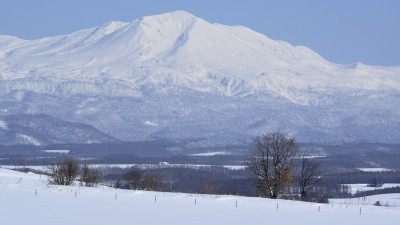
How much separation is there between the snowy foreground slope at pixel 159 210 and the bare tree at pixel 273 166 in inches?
318

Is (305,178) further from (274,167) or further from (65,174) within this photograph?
(65,174)

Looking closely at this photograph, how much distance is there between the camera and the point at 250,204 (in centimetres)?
4769

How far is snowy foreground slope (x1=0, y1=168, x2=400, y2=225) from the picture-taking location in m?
40.0

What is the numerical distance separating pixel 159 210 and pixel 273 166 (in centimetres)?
1908

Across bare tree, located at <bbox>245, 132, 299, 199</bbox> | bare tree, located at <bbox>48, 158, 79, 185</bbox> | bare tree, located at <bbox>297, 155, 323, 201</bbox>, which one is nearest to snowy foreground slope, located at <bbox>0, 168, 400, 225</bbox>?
bare tree, located at <bbox>245, 132, 299, 199</bbox>

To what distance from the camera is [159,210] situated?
43750mm

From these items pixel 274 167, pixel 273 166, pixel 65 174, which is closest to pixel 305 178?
pixel 273 166

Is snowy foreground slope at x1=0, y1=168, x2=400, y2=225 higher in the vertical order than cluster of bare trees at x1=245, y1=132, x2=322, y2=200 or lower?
lower

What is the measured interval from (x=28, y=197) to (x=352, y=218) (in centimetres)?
1880

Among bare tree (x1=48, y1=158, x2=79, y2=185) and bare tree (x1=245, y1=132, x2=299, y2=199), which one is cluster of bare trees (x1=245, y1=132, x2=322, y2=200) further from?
bare tree (x1=48, y1=158, x2=79, y2=185)

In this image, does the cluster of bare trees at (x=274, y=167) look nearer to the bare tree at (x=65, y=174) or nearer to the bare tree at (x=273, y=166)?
the bare tree at (x=273, y=166)

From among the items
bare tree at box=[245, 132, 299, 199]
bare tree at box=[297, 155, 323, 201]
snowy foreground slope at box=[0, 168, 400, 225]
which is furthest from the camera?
bare tree at box=[297, 155, 323, 201]

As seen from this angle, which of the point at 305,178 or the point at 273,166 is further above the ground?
the point at 273,166

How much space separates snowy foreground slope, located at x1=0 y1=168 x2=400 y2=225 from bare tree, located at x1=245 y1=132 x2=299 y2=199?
318 inches
